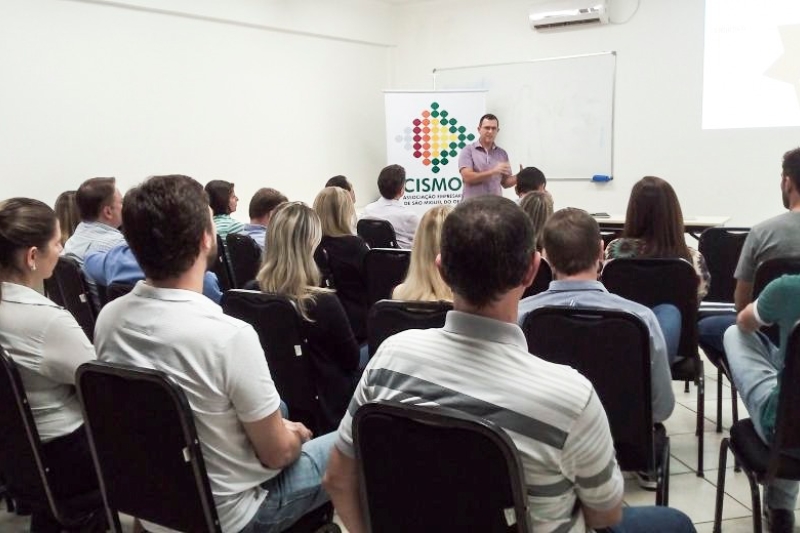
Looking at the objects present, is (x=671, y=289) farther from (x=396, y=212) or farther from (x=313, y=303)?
(x=396, y=212)

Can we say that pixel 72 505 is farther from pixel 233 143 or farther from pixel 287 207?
pixel 233 143

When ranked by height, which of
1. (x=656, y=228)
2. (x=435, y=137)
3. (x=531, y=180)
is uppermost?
(x=435, y=137)

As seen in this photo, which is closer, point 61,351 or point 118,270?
point 61,351

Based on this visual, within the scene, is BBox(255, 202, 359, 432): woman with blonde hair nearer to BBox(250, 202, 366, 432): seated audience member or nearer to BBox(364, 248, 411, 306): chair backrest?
BBox(250, 202, 366, 432): seated audience member

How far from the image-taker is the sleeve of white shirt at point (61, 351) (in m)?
1.79

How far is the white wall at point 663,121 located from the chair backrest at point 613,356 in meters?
4.99

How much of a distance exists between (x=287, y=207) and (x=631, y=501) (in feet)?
5.95

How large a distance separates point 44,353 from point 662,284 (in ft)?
7.33

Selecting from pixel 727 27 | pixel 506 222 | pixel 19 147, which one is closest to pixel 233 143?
pixel 19 147

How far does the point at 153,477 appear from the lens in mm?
1529

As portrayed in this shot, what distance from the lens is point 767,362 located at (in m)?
1.97

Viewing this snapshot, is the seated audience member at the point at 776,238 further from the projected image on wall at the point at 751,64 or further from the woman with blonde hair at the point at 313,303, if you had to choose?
the projected image on wall at the point at 751,64

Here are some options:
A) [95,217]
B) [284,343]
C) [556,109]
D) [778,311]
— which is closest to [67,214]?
[95,217]

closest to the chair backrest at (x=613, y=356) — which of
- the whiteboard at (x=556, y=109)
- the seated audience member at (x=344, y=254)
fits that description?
the seated audience member at (x=344, y=254)
